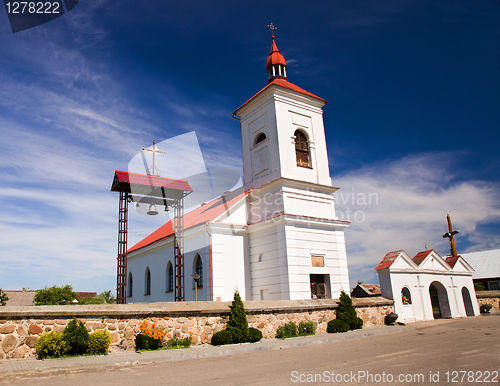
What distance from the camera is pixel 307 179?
20953 millimetres

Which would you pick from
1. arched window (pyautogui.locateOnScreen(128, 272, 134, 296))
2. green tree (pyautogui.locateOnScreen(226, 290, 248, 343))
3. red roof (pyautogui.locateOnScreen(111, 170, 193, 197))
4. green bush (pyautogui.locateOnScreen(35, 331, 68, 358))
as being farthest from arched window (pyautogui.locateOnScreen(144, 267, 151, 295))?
green bush (pyautogui.locateOnScreen(35, 331, 68, 358))

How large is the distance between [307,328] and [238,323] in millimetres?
3413

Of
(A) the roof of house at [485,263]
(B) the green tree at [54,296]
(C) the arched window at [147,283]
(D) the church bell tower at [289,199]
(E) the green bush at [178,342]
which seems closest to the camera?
(E) the green bush at [178,342]

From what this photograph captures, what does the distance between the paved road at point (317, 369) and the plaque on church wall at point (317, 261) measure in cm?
831

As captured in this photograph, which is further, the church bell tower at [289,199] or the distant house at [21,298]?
the distant house at [21,298]

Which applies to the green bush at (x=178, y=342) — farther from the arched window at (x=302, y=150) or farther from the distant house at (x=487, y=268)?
the distant house at (x=487, y=268)

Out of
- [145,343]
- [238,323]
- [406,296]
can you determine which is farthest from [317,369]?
[406,296]

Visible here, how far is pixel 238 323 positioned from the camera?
12.1m

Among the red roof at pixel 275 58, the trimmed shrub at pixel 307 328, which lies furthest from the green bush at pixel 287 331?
the red roof at pixel 275 58

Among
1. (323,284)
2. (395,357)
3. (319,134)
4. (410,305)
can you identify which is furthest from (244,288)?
(395,357)

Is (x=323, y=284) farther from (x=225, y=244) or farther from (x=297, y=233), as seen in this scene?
(x=225, y=244)

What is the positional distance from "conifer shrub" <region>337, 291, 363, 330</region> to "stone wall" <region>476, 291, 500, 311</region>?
49.2 feet

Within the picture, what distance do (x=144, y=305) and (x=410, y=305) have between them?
571 inches

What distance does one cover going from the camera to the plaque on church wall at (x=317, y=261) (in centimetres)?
1909
